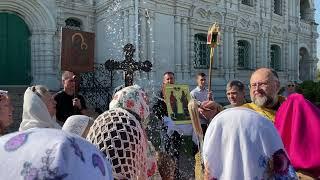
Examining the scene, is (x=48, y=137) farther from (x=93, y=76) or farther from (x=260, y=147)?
(x=93, y=76)

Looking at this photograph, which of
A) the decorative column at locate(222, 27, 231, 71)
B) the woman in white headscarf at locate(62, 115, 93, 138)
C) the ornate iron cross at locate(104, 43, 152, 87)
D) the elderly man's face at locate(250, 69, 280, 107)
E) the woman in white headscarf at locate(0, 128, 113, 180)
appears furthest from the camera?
the decorative column at locate(222, 27, 231, 71)

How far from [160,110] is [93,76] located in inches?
308

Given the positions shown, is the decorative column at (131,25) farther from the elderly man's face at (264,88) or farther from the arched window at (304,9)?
the arched window at (304,9)

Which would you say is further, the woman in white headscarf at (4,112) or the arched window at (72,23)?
the arched window at (72,23)

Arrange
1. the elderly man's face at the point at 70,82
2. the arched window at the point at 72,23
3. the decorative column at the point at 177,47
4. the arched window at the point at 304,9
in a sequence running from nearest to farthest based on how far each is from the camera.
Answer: the elderly man's face at the point at 70,82 < the arched window at the point at 72,23 < the decorative column at the point at 177,47 < the arched window at the point at 304,9

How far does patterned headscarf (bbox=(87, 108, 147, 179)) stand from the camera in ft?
6.95

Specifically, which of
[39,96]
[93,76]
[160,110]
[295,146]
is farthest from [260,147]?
[93,76]

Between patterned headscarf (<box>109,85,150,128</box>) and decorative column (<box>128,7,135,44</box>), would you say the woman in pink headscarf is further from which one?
decorative column (<box>128,7,135,44</box>)

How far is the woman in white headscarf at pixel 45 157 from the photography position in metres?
1.15

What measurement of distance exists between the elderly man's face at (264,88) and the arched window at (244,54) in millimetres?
17624

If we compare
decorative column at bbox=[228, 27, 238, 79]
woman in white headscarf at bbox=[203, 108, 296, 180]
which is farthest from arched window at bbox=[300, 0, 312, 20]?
woman in white headscarf at bbox=[203, 108, 296, 180]

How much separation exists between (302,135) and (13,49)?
42.7 feet

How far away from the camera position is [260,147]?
83.4 inches

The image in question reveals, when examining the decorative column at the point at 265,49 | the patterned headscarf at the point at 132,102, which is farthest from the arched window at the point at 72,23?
the patterned headscarf at the point at 132,102
